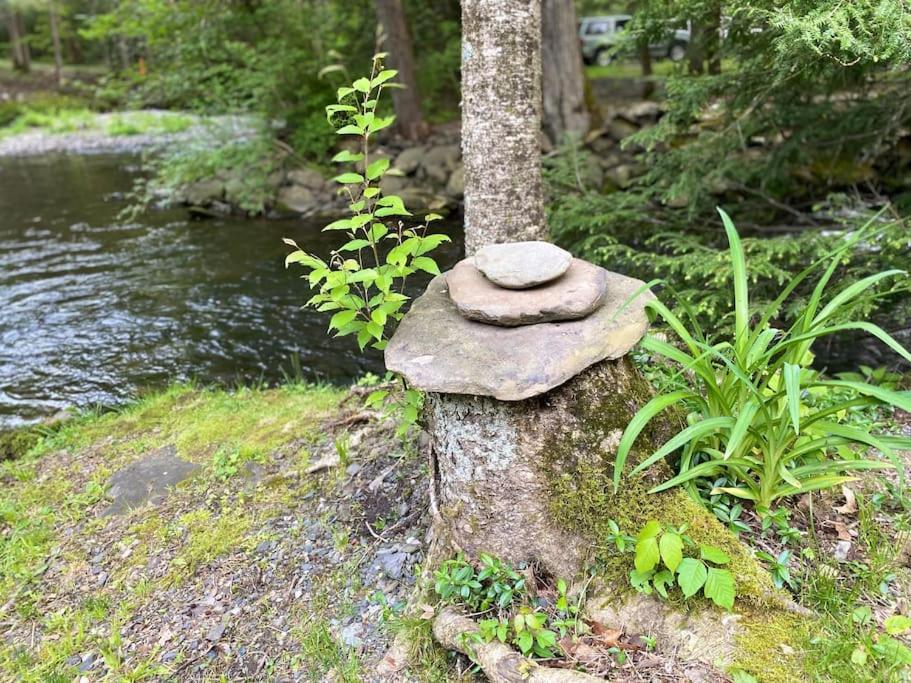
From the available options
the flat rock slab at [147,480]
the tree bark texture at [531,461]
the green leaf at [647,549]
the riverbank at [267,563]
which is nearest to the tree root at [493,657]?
the riverbank at [267,563]

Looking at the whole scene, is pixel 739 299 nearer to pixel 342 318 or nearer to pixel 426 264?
pixel 426 264

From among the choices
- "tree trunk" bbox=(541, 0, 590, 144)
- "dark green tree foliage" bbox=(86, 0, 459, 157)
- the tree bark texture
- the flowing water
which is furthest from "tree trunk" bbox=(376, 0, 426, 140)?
the tree bark texture

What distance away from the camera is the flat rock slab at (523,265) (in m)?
2.20

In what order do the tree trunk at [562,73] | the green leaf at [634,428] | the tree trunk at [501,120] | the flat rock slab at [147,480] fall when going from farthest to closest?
the tree trunk at [562,73], the flat rock slab at [147,480], the tree trunk at [501,120], the green leaf at [634,428]

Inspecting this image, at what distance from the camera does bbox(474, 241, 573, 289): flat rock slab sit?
220cm

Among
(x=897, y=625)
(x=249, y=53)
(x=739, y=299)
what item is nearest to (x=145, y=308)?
(x=249, y=53)

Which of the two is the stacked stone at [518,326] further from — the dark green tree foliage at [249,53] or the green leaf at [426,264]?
the dark green tree foliage at [249,53]

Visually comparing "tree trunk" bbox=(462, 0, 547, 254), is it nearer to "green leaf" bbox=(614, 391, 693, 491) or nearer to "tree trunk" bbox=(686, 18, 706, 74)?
"green leaf" bbox=(614, 391, 693, 491)

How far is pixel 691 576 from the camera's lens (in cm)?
188

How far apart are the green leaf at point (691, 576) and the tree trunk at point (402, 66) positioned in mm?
10257

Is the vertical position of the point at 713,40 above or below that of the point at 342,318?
above

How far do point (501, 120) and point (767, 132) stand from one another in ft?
12.1

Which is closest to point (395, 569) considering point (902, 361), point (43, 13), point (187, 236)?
point (902, 361)

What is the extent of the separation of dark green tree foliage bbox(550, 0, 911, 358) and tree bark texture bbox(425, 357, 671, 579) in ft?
5.79
